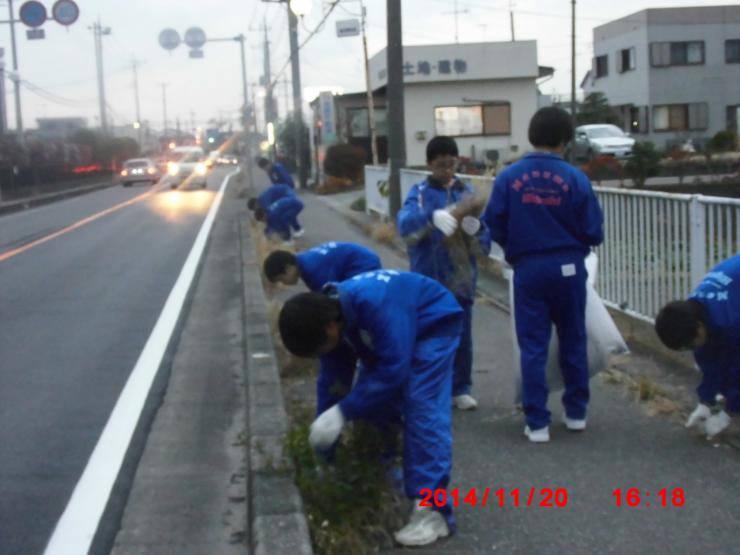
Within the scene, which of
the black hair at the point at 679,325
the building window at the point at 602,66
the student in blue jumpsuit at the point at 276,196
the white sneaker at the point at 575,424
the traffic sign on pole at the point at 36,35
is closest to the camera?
the black hair at the point at 679,325

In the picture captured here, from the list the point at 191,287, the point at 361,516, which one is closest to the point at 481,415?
the point at 361,516

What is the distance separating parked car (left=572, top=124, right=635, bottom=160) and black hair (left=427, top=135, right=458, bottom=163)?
24.2 meters

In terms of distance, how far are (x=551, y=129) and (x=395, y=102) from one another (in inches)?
493

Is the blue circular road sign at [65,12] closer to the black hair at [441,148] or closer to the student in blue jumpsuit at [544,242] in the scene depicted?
the black hair at [441,148]

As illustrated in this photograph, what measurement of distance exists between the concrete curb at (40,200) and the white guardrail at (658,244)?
105 ft

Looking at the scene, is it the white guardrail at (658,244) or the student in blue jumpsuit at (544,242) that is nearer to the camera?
the student in blue jumpsuit at (544,242)

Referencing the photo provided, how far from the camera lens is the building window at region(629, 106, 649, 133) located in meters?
40.5

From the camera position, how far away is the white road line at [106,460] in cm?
533

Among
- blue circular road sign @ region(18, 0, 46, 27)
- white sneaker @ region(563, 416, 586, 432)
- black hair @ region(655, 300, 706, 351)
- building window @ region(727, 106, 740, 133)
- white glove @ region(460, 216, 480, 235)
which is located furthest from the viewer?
building window @ region(727, 106, 740, 133)

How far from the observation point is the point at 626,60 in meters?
42.7
